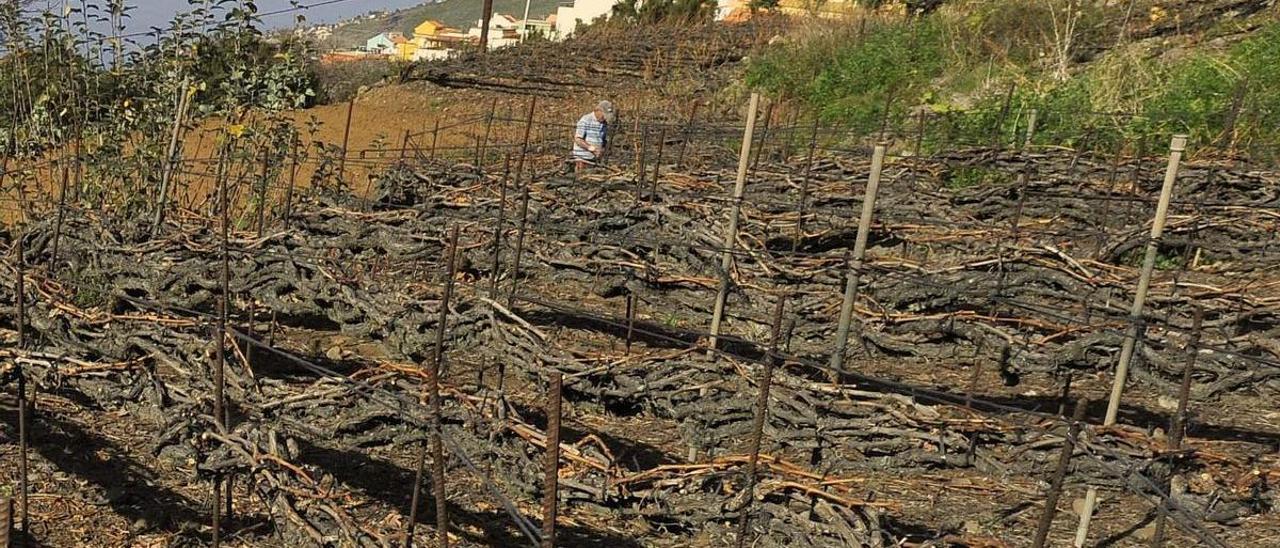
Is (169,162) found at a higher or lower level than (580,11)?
lower

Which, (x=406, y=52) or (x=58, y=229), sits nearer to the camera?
(x=58, y=229)

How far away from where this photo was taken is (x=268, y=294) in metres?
5.35

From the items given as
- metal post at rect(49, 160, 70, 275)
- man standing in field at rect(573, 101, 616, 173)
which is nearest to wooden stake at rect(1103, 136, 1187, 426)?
metal post at rect(49, 160, 70, 275)

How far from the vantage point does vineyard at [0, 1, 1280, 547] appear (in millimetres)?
3545

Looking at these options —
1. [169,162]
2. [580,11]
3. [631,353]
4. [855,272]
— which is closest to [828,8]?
[580,11]

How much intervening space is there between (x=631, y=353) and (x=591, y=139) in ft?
13.1

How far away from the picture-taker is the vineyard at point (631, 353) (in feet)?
11.6

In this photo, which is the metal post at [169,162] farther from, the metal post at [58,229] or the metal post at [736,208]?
the metal post at [736,208]

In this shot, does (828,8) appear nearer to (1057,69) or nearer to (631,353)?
→ (1057,69)

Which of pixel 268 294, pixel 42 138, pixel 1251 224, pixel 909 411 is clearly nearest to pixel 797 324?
pixel 909 411

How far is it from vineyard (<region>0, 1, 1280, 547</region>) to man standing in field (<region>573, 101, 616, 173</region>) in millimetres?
560

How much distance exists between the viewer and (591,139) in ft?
29.2

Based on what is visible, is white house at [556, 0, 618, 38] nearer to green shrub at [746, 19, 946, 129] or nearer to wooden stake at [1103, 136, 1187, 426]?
green shrub at [746, 19, 946, 129]

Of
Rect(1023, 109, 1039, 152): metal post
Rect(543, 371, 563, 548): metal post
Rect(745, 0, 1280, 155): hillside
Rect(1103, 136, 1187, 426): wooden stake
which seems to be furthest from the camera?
Rect(745, 0, 1280, 155): hillside
